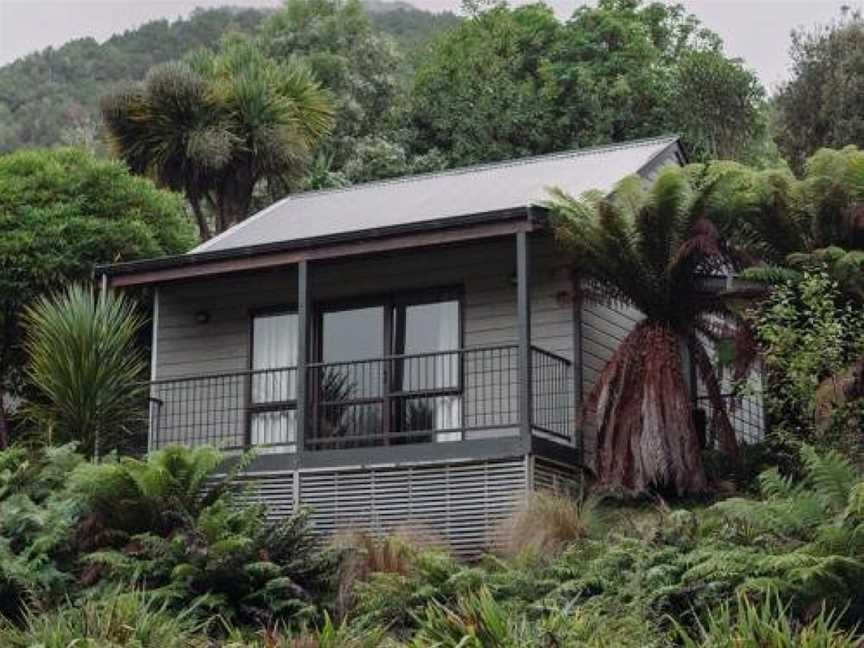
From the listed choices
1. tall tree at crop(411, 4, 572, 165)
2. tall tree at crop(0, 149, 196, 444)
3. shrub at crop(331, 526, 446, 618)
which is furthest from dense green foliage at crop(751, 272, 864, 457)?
tall tree at crop(411, 4, 572, 165)

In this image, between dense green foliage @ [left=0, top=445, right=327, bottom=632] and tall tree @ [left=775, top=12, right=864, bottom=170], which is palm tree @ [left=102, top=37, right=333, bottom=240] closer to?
tall tree @ [left=775, top=12, right=864, bottom=170]

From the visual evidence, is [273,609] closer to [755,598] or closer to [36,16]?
[755,598]

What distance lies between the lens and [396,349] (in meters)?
19.3

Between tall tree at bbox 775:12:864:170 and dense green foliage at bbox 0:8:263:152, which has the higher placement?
dense green foliage at bbox 0:8:263:152

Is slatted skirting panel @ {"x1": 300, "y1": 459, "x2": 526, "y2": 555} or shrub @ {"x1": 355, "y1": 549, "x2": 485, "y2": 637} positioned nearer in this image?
shrub @ {"x1": 355, "y1": 549, "x2": 485, "y2": 637}

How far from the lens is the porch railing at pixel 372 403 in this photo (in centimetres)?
1812

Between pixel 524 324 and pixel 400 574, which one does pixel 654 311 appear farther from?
pixel 400 574

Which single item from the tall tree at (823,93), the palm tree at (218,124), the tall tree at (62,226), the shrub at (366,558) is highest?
the tall tree at (823,93)

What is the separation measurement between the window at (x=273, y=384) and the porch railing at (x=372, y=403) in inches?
0.7

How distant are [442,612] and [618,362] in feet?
15.9

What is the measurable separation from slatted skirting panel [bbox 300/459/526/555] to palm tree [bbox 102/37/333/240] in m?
10.7

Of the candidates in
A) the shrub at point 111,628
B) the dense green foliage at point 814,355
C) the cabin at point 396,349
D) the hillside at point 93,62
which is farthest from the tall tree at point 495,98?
the shrub at point 111,628

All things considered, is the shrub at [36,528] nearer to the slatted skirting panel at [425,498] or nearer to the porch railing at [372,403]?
the porch railing at [372,403]

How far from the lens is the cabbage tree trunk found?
16609 millimetres
